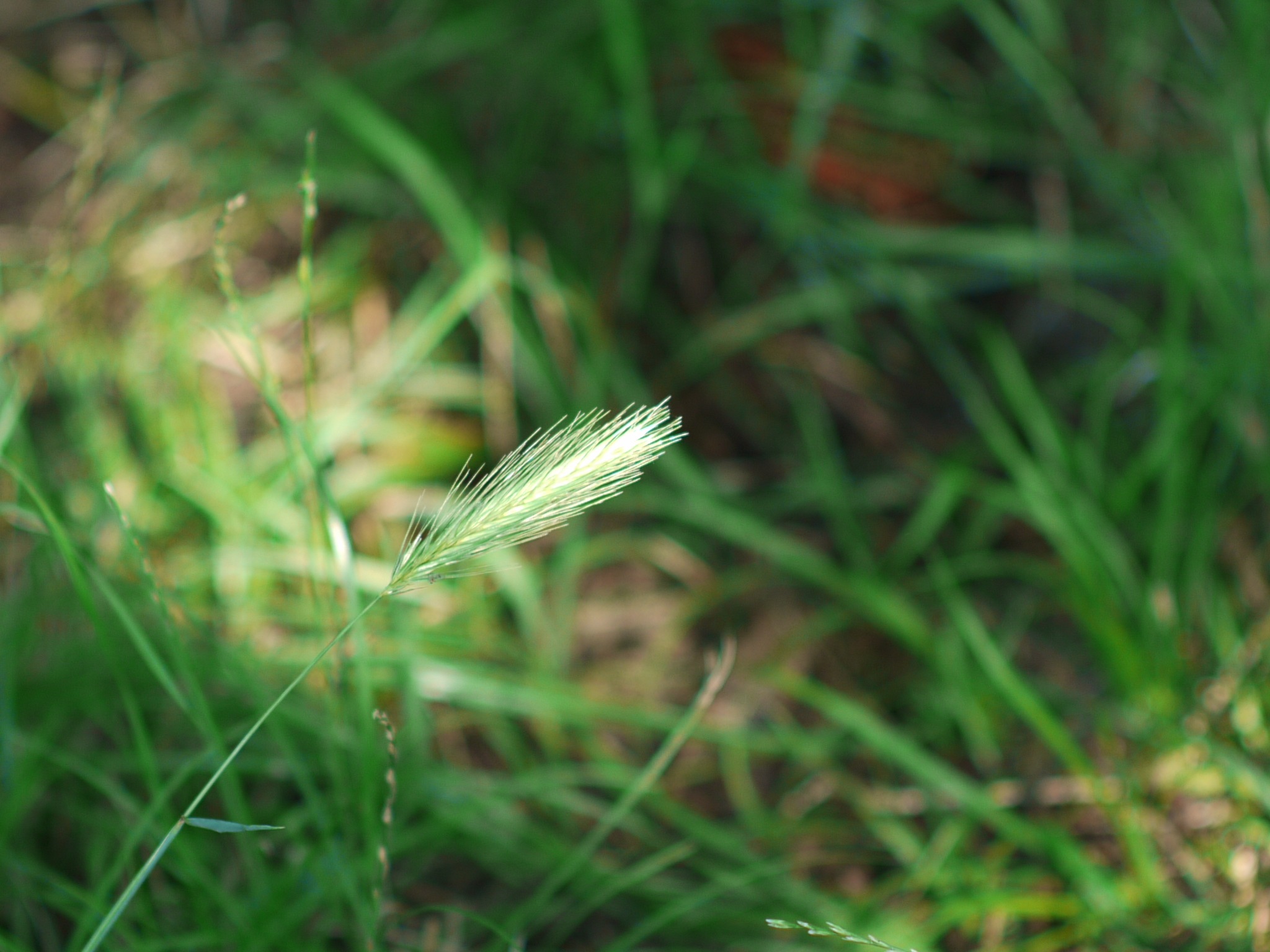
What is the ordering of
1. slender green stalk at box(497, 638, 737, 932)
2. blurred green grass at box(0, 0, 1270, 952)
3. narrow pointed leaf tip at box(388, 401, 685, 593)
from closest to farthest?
narrow pointed leaf tip at box(388, 401, 685, 593) < slender green stalk at box(497, 638, 737, 932) < blurred green grass at box(0, 0, 1270, 952)

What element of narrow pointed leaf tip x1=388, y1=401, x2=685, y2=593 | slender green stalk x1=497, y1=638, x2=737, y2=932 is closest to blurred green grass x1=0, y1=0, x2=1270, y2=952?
slender green stalk x1=497, y1=638, x2=737, y2=932

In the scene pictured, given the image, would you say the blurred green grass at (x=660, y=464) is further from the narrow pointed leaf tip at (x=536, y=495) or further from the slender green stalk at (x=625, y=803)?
the narrow pointed leaf tip at (x=536, y=495)

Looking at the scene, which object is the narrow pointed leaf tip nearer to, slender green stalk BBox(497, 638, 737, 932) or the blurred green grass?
the blurred green grass

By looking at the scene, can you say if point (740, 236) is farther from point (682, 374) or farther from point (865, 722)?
point (865, 722)

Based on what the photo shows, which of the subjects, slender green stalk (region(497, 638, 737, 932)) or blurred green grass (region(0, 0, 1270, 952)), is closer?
slender green stalk (region(497, 638, 737, 932))

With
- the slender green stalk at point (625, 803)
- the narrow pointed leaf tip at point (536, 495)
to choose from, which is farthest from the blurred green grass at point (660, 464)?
the narrow pointed leaf tip at point (536, 495)

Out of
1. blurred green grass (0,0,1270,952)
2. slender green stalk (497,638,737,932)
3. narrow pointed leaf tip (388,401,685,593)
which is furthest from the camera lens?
blurred green grass (0,0,1270,952)

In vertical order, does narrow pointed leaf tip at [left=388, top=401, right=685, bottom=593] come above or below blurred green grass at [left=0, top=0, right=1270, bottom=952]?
above
